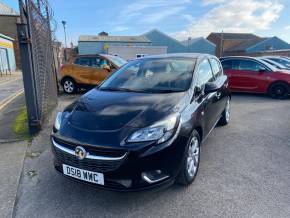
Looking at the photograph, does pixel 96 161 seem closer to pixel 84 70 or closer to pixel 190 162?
pixel 190 162

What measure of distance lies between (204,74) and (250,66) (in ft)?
21.2

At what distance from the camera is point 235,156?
409 cm

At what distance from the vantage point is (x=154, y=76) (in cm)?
395

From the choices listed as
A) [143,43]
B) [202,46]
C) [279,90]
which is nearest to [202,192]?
[279,90]

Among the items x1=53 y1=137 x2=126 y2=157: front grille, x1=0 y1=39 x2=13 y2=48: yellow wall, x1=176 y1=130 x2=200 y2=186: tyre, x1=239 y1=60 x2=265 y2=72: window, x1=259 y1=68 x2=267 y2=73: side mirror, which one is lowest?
x1=176 y1=130 x2=200 y2=186: tyre

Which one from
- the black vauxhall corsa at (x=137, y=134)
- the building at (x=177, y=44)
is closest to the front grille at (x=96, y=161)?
the black vauxhall corsa at (x=137, y=134)

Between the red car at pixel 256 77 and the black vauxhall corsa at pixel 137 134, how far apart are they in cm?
668

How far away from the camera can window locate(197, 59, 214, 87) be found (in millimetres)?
3829

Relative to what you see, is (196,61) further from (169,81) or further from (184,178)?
(184,178)

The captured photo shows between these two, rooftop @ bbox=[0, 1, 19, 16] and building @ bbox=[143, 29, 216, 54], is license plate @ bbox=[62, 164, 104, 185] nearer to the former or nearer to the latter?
rooftop @ bbox=[0, 1, 19, 16]

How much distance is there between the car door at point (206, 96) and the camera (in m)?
3.61

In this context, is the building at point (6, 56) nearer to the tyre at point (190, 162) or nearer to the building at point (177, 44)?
the building at point (177, 44)

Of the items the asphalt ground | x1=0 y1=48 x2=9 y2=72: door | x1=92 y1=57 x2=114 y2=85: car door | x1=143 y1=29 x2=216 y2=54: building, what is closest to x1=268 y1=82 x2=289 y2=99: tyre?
the asphalt ground

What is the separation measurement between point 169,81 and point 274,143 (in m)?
2.40
